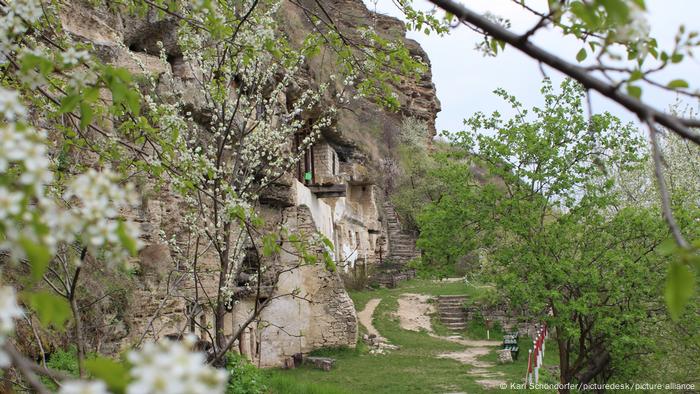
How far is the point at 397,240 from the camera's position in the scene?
29.5 meters

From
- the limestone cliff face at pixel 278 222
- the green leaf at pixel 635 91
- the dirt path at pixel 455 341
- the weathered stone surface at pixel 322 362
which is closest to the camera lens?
the green leaf at pixel 635 91

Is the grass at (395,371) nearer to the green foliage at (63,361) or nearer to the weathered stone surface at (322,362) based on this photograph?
the weathered stone surface at (322,362)

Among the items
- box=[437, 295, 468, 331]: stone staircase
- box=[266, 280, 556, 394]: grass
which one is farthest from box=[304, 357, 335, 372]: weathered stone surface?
box=[437, 295, 468, 331]: stone staircase

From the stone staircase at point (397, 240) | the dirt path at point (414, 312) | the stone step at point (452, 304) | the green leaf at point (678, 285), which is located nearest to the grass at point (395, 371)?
the dirt path at point (414, 312)

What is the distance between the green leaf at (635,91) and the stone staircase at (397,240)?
2670cm

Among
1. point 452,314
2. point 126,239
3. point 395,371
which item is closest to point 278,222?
point 395,371

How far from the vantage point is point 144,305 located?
816 cm

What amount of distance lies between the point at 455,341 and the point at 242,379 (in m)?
9.79

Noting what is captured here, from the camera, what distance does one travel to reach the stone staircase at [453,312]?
18.8 meters

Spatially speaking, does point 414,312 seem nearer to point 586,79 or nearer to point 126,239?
point 586,79

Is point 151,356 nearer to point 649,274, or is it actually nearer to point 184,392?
point 184,392

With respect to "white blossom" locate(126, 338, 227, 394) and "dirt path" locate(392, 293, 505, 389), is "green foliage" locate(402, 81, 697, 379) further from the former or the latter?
"white blossom" locate(126, 338, 227, 394)

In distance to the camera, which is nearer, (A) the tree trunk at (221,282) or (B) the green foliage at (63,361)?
(A) the tree trunk at (221,282)

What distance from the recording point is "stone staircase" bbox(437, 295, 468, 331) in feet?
61.5
